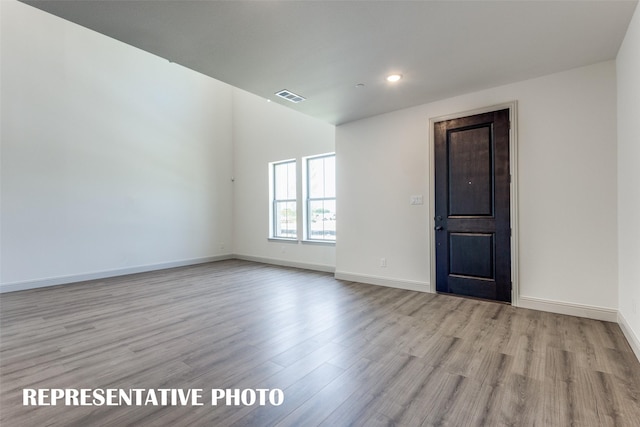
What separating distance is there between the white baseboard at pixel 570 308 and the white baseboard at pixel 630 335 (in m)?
0.11

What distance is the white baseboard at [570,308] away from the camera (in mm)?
2896

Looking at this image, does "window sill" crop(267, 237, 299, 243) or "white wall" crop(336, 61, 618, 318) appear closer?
"white wall" crop(336, 61, 618, 318)

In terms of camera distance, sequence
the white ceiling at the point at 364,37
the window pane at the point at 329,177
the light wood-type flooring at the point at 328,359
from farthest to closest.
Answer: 1. the window pane at the point at 329,177
2. the white ceiling at the point at 364,37
3. the light wood-type flooring at the point at 328,359

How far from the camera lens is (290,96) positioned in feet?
12.4

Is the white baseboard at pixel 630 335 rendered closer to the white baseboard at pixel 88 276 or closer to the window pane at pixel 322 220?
the window pane at pixel 322 220

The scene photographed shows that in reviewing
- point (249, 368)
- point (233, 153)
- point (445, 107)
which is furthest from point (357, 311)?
point (233, 153)

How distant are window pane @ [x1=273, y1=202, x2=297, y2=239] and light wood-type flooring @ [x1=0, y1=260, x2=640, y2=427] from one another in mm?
2606

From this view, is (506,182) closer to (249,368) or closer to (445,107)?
(445,107)

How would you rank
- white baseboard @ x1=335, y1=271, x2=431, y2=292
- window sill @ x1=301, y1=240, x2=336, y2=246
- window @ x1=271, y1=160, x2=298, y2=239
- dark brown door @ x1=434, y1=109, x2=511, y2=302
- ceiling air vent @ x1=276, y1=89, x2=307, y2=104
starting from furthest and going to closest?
window @ x1=271, y1=160, x2=298, y2=239, window sill @ x1=301, y1=240, x2=336, y2=246, white baseboard @ x1=335, y1=271, x2=431, y2=292, ceiling air vent @ x1=276, y1=89, x2=307, y2=104, dark brown door @ x1=434, y1=109, x2=511, y2=302

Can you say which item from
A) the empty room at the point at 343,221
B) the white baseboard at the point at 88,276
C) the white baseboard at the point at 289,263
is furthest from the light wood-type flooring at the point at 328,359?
the white baseboard at the point at 289,263

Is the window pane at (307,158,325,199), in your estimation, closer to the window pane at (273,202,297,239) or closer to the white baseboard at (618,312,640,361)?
the window pane at (273,202,297,239)

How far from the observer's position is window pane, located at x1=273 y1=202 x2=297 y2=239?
6363 millimetres

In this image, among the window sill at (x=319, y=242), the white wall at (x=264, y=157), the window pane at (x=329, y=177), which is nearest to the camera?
the window sill at (x=319, y=242)

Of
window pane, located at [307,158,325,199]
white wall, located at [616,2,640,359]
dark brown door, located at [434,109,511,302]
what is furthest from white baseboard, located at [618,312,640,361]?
window pane, located at [307,158,325,199]
